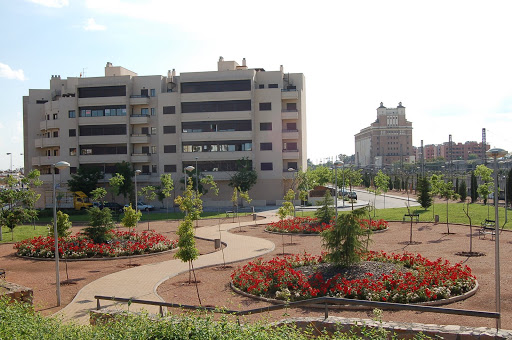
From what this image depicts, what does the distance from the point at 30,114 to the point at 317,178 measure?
135 feet

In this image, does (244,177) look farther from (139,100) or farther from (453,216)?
(453,216)

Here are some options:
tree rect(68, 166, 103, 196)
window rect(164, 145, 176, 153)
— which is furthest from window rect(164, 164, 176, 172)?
tree rect(68, 166, 103, 196)

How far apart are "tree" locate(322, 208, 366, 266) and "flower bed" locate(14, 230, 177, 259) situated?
1121 centimetres

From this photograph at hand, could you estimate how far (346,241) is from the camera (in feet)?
49.8

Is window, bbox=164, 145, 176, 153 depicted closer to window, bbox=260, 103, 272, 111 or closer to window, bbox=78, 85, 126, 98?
window, bbox=78, 85, 126, 98

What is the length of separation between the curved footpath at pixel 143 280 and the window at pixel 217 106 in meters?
31.1

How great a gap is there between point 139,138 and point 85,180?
8.55 meters

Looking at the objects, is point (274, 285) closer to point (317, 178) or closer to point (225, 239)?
point (225, 239)

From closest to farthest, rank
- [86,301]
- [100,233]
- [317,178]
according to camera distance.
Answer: [86,301] < [100,233] < [317,178]

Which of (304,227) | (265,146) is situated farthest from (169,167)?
(304,227)

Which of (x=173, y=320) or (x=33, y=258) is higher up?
(x=173, y=320)

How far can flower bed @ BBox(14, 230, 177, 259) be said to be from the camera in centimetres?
2238

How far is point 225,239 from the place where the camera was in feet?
90.7

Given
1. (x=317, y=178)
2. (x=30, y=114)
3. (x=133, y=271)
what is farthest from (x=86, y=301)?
(x=30, y=114)
